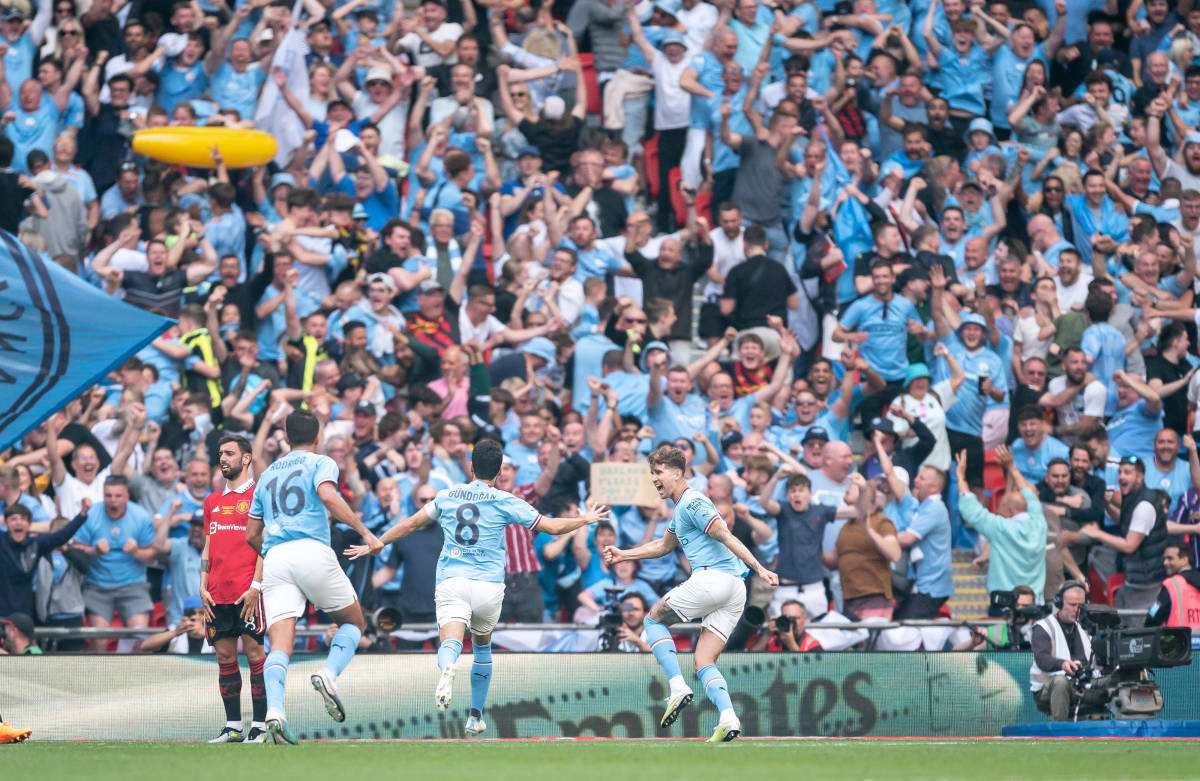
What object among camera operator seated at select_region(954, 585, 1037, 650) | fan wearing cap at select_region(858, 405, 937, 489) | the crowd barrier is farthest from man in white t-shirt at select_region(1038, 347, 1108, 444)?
the crowd barrier

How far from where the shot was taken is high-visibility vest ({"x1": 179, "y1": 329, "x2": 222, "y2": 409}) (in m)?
16.5

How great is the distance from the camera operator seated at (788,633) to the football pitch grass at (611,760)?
1991 millimetres

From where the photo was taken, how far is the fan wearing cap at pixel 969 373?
1723 cm

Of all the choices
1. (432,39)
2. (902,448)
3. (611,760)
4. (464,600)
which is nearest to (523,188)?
(432,39)

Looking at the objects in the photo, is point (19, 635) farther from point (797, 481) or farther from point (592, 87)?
point (592, 87)

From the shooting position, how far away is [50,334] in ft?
39.8

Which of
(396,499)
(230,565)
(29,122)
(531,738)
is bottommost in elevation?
(531,738)

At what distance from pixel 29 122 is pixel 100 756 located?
1045cm

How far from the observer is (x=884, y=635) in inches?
574

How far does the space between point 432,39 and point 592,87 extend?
2135 mm

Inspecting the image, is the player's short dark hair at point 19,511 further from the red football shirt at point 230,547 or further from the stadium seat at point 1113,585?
the stadium seat at point 1113,585

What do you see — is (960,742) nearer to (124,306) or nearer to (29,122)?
(124,306)

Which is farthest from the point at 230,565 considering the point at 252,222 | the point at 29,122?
the point at 29,122

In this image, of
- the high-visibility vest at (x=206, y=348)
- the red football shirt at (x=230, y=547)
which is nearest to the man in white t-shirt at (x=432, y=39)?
the high-visibility vest at (x=206, y=348)
